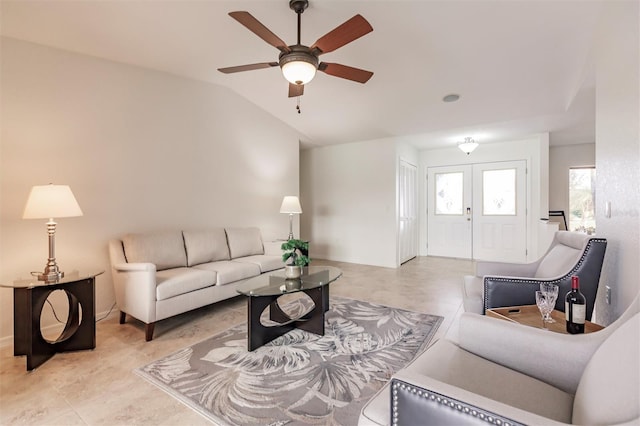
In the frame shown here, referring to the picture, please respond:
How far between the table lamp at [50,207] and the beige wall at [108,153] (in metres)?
0.56

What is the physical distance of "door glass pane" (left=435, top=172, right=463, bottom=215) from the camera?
20.8 ft

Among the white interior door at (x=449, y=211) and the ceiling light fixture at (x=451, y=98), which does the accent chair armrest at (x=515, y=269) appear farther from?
the white interior door at (x=449, y=211)

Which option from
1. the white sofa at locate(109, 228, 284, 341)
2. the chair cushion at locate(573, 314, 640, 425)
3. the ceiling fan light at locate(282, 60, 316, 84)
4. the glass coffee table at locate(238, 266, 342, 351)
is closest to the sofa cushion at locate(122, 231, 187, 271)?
the white sofa at locate(109, 228, 284, 341)

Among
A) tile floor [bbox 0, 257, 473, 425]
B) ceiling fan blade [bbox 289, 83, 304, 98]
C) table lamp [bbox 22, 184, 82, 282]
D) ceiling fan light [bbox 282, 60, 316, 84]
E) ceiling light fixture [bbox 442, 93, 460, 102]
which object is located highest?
ceiling light fixture [bbox 442, 93, 460, 102]

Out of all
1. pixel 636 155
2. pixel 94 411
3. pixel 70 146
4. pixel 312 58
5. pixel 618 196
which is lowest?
pixel 94 411

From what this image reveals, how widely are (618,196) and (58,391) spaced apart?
3.84 meters

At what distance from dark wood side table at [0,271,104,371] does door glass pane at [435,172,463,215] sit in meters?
6.25

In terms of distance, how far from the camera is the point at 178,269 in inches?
125

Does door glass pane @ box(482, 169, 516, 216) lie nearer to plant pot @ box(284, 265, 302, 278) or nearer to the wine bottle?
plant pot @ box(284, 265, 302, 278)

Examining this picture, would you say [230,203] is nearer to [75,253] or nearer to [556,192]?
[75,253]

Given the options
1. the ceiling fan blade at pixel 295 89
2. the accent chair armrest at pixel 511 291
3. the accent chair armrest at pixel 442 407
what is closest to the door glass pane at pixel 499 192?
the accent chair armrest at pixel 511 291

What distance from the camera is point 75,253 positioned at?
114 inches

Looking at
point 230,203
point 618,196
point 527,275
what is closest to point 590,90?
point 618,196

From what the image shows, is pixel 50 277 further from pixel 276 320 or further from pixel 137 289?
pixel 276 320
